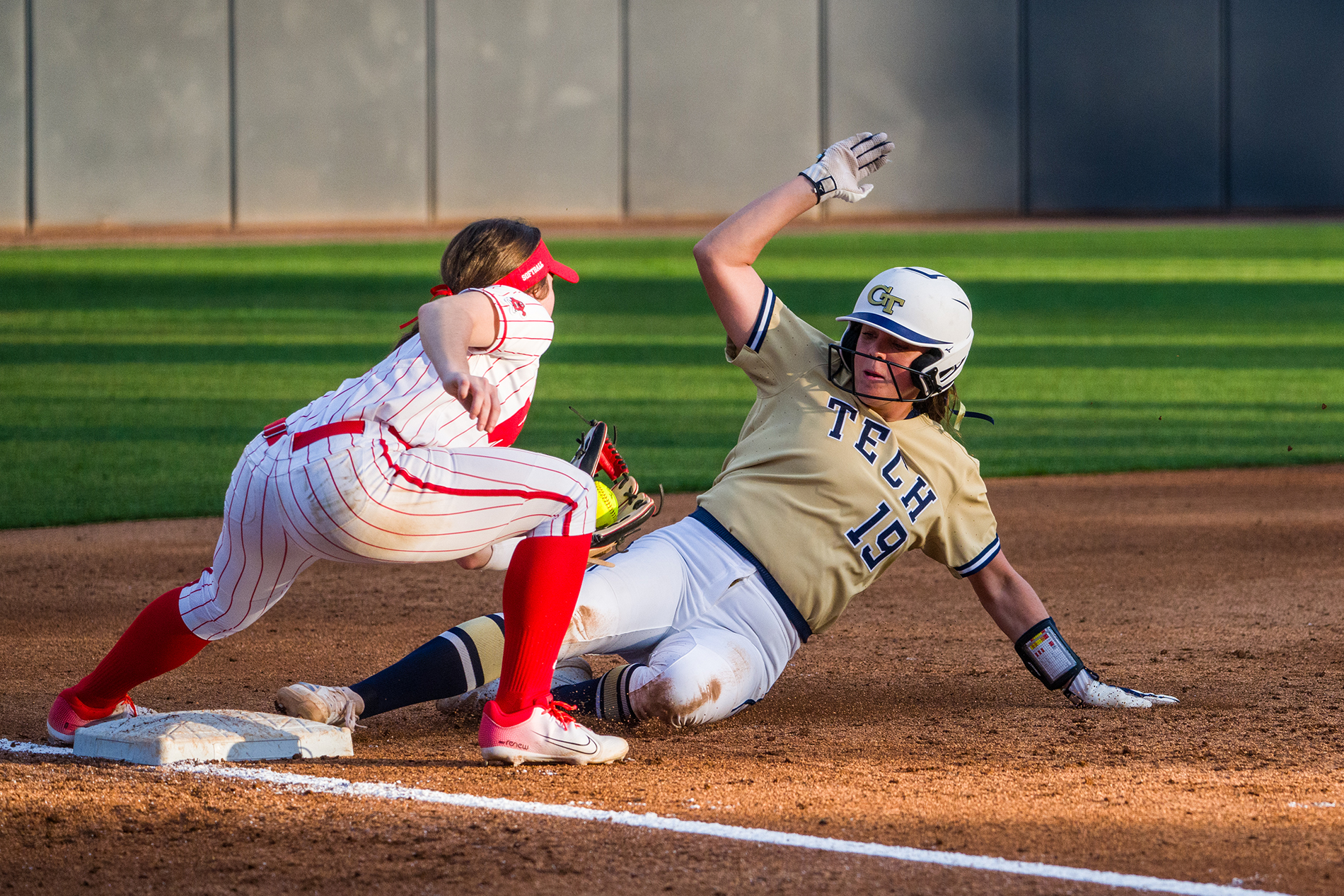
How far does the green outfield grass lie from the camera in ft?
29.9

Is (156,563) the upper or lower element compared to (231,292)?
lower

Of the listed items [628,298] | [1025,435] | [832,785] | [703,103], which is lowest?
[832,785]

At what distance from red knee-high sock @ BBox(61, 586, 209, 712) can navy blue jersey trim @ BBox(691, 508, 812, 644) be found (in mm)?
1352

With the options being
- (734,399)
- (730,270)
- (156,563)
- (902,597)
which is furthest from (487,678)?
(734,399)

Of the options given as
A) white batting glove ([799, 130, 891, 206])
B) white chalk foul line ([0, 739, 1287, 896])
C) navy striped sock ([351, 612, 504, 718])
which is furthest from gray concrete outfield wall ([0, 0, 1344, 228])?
white chalk foul line ([0, 739, 1287, 896])

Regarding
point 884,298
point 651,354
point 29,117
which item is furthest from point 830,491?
point 29,117

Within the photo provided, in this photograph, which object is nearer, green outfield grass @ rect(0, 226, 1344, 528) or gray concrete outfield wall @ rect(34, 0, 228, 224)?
green outfield grass @ rect(0, 226, 1344, 528)

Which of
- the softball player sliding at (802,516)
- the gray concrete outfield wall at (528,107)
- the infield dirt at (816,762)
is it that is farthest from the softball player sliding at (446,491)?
the gray concrete outfield wall at (528,107)

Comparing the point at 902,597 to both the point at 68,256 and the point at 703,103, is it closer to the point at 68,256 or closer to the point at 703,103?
the point at 68,256

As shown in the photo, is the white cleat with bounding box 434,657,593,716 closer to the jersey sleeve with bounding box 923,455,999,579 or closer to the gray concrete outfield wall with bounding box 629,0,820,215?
the jersey sleeve with bounding box 923,455,999,579

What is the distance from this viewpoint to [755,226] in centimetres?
405

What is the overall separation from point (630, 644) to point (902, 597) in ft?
6.88

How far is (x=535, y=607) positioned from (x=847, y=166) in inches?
57.7

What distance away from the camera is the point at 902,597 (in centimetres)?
602
